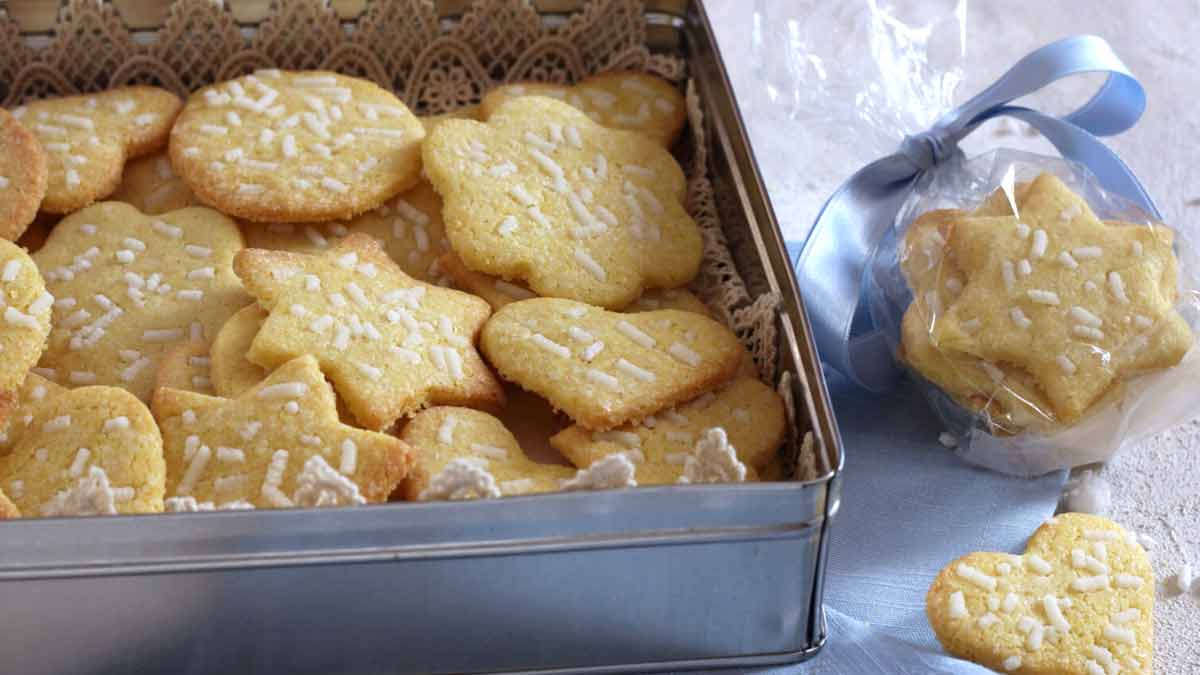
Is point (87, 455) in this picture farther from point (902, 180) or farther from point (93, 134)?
point (902, 180)

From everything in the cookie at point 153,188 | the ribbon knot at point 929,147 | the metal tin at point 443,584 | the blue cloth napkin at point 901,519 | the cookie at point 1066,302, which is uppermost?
the ribbon knot at point 929,147

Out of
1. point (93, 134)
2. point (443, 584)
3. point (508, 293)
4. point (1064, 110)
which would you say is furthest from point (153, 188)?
point (1064, 110)

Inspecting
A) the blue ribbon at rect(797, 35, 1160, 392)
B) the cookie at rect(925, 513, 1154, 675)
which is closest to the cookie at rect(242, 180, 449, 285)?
the blue ribbon at rect(797, 35, 1160, 392)

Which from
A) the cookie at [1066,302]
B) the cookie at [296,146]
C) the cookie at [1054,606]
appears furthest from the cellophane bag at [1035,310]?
the cookie at [296,146]

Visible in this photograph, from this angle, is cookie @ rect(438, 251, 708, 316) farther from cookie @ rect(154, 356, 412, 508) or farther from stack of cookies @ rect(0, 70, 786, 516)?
cookie @ rect(154, 356, 412, 508)

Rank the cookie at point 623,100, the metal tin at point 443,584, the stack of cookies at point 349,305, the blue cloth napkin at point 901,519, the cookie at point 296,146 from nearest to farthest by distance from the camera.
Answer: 1. the metal tin at point 443,584
2. the stack of cookies at point 349,305
3. the blue cloth napkin at point 901,519
4. the cookie at point 296,146
5. the cookie at point 623,100

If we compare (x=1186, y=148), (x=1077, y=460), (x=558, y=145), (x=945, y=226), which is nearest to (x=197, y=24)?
(x=558, y=145)

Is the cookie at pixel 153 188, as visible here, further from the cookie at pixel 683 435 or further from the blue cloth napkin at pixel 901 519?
the blue cloth napkin at pixel 901 519
